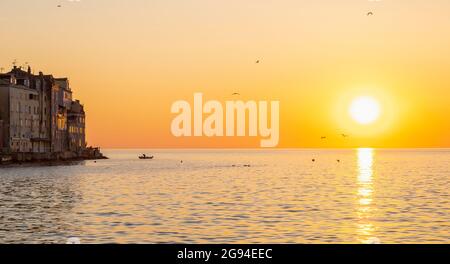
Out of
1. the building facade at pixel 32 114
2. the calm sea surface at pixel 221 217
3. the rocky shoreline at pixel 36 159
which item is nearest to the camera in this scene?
the calm sea surface at pixel 221 217

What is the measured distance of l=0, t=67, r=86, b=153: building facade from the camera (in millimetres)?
160375

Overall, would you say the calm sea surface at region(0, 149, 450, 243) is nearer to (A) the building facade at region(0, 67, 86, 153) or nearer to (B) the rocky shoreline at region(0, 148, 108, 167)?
(B) the rocky shoreline at region(0, 148, 108, 167)

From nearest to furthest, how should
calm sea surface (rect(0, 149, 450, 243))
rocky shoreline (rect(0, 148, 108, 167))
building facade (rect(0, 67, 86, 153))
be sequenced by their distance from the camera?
calm sea surface (rect(0, 149, 450, 243)) → rocky shoreline (rect(0, 148, 108, 167)) → building facade (rect(0, 67, 86, 153))

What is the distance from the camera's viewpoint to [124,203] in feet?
208

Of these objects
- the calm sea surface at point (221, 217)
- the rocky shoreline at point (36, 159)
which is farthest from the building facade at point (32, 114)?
the calm sea surface at point (221, 217)

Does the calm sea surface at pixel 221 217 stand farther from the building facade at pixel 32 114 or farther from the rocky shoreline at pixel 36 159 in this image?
the building facade at pixel 32 114

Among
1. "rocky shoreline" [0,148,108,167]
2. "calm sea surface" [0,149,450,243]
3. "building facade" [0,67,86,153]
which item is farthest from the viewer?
"building facade" [0,67,86,153]

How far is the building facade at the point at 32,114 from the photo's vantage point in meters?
160

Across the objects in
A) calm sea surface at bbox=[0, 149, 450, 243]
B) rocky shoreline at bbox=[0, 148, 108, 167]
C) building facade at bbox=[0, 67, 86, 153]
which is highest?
building facade at bbox=[0, 67, 86, 153]

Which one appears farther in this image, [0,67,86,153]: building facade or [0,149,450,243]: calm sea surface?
[0,67,86,153]: building facade

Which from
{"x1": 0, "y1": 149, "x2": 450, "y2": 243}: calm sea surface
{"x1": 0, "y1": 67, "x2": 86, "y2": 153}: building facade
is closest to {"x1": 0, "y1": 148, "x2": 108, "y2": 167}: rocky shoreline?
{"x1": 0, "y1": 67, "x2": 86, "y2": 153}: building facade

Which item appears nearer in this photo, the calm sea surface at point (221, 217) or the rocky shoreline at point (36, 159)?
the calm sea surface at point (221, 217)

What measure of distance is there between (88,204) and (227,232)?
2461 centimetres

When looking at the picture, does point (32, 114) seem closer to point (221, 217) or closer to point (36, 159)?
point (36, 159)
